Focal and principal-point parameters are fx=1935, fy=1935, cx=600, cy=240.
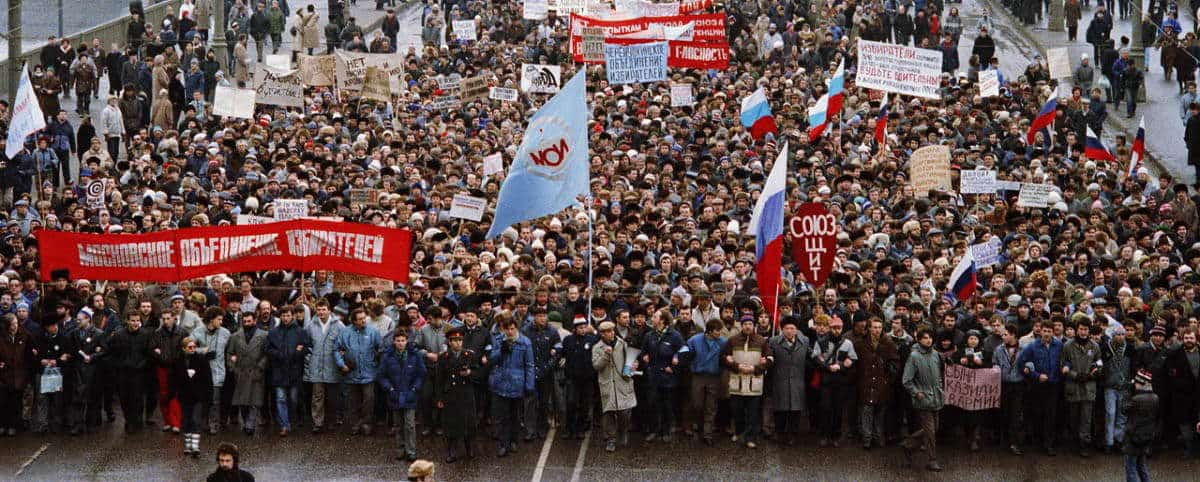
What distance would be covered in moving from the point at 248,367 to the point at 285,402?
0.51 m

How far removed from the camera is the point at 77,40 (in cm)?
3828

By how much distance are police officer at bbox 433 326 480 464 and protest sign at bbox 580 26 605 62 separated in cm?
1545

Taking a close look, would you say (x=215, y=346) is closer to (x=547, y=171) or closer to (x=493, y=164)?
(x=547, y=171)

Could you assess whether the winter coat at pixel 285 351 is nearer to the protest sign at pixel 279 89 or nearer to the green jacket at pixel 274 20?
the protest sign at pixel 279 89

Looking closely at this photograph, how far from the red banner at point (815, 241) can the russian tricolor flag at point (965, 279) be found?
1.43m

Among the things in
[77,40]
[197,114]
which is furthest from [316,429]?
[77,40]

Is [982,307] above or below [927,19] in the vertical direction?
below

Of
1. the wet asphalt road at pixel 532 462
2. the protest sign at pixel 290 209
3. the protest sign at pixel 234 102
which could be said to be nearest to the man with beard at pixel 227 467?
the wet asphalt road at pixel 532 462

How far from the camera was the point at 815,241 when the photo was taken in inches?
753

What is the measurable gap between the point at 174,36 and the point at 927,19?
16.1m

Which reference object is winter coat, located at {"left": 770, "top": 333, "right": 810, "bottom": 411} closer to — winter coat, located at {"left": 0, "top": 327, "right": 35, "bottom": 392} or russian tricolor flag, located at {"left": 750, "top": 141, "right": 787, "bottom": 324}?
russian tricolor flag, located at {"left": 750, "top": 141, "right": 787, "bottom": 324}

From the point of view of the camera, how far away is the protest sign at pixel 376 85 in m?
30.5

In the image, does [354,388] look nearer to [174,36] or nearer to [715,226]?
[715,226]

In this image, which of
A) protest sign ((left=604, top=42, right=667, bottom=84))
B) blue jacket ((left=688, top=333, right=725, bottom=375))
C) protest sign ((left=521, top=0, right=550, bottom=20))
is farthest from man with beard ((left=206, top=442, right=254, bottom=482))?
protest sign ((left=521, top=0, right=550, bottom=20))
